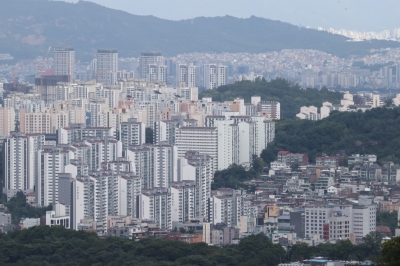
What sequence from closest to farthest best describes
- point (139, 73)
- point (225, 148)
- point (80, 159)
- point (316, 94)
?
point (80, 159) → point (225, 148) → point (316, 94) → point (139, 73)

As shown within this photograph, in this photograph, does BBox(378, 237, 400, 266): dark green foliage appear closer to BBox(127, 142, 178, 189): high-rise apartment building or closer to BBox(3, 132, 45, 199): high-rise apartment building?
BBox(127, 142, 178, 189): high-rise apartment building

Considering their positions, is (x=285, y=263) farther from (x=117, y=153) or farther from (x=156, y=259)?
(x=117, y=153)

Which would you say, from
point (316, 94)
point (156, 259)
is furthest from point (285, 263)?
point (316, 94)

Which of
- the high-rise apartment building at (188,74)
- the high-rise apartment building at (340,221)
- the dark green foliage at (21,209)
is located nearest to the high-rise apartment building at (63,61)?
the high-rise apartment building at (188,74)

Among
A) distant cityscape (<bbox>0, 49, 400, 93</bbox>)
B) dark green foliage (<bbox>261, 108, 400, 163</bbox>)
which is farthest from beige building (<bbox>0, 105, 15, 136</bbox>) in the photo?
distant cityscape (<bbox>0, 49, 400, 93</bbox>)

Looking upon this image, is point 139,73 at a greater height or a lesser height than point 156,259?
greater

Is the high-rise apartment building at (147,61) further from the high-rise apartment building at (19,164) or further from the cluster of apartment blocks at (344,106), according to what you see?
the high-rise apartment building at (19,164)
